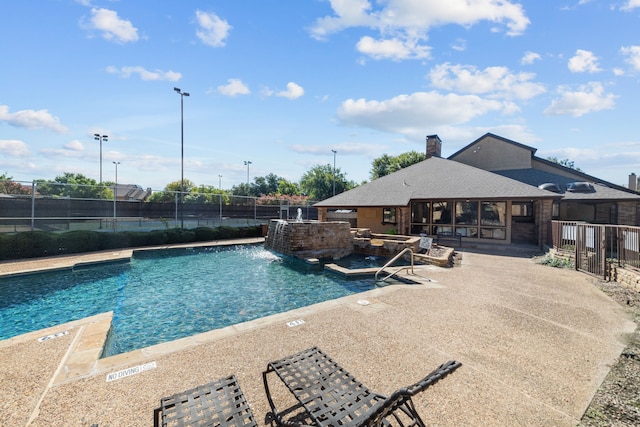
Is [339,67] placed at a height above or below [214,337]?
above

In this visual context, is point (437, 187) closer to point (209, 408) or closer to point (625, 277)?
point (625, 277)

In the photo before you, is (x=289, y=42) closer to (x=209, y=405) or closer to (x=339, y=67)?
(x=339, y=67)

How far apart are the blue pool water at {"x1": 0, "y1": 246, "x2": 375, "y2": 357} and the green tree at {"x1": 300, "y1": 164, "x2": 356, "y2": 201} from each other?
3662cm

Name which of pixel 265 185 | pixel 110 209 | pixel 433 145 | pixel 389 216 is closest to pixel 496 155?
pixel 433 145

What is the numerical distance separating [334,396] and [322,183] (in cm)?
4814

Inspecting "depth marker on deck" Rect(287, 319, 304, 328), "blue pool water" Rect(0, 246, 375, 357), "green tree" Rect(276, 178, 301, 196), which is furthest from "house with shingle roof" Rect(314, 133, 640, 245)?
"green tree" Rect(276, 178, 301, 196)

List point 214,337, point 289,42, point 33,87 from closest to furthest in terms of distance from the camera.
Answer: point 214,337, point 33,87, point 289,42

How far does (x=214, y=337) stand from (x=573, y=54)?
13.7 metres

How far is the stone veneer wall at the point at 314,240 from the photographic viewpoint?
14391mm

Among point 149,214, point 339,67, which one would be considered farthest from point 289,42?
point 149,214

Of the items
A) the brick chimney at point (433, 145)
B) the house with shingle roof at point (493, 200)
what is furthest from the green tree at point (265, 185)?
the house with shingle roof at point (493, 200)

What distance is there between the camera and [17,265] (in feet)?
35.8

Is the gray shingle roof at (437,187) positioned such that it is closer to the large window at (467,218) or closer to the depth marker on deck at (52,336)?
the large window at (467,218)

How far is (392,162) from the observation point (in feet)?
144
